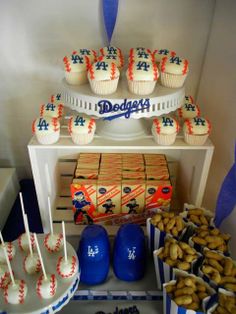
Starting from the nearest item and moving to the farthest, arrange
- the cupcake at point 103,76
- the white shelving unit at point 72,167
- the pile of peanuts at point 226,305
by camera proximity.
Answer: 1. the pile of peanuts at point 226,305
2. the cupcake at point 103,76
3. the white shelving unit at point 72,167

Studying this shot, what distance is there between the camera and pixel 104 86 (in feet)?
2.30

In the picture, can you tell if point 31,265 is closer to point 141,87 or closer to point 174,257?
point 174,257

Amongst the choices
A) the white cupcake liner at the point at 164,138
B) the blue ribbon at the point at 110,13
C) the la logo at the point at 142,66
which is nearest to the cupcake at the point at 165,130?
the white cupcake liner at the point at 164,138

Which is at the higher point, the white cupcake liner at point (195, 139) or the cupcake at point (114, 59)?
the cupcake at point (114, 59)

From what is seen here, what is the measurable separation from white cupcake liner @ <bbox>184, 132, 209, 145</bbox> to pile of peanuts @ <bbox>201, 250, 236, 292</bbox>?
29cm

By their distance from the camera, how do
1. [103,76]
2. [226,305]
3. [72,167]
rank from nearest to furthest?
[226,305] < [103,76] < [72,167]

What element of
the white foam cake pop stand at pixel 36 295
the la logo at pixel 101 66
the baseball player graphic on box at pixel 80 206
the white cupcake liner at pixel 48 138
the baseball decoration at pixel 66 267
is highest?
the la logo at pixel 101 66

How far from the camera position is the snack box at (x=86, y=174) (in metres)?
0.91

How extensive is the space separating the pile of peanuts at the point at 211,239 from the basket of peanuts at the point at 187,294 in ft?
0.32

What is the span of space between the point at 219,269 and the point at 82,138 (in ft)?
1.52

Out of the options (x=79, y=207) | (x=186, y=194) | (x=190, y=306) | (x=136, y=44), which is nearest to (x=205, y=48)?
(x=136, y=44)

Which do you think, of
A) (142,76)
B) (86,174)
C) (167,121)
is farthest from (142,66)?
(86,174)

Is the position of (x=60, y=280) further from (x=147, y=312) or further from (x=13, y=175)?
(x=13, y=175)

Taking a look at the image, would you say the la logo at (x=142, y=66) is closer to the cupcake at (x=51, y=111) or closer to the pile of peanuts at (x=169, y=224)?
the cupcake at (x=51, y=111)
